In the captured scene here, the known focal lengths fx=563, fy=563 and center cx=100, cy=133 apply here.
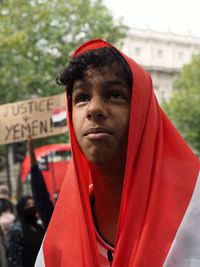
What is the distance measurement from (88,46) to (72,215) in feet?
1.85

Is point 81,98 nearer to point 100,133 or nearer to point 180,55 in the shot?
point 100,133

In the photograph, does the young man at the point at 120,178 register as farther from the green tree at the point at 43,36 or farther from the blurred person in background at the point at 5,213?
the green tree at the point at 43,36

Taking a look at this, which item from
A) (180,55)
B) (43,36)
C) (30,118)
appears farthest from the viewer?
(180,55)

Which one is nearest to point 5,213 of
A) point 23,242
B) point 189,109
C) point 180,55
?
point 23,242

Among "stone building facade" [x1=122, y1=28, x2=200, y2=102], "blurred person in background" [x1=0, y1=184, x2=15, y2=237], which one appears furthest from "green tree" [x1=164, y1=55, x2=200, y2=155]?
"blurred person in background" [x1=0, y1=184, x2=15, y2=237]

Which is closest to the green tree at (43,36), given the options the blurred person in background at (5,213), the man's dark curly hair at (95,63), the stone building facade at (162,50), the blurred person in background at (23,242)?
the blurred person in background at (5,213)

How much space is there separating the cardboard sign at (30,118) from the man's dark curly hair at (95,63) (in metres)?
2.95

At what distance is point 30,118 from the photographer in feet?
16.2

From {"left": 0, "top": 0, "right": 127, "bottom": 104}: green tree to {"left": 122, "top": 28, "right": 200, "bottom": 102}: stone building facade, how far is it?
105 ft

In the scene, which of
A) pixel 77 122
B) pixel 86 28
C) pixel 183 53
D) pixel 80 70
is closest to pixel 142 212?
pixel 77 122

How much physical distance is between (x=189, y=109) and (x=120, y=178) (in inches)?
1394

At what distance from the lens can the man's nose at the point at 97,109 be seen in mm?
1716

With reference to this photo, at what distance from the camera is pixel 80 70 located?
1.81 meters

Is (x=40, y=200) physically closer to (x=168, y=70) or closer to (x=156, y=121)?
(x=156, y=121)
